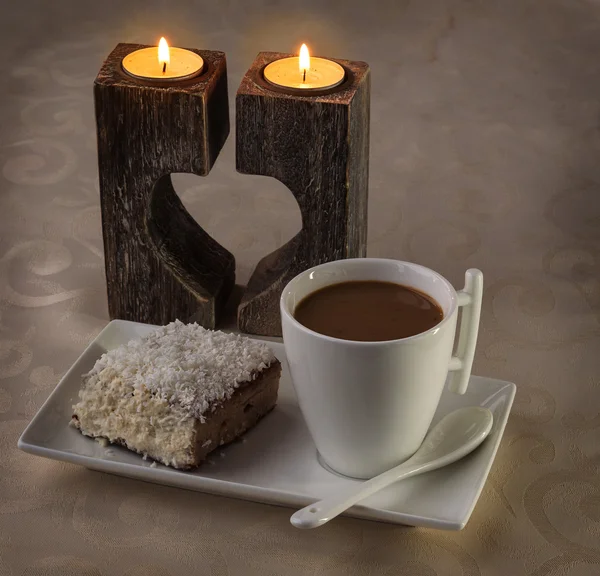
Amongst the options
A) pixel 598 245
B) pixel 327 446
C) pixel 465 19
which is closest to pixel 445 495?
pixel 327 446

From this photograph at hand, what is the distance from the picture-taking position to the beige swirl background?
2.73 ft

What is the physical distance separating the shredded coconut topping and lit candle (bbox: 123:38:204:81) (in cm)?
28

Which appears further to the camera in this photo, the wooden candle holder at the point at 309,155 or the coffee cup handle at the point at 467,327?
the wooden candle holder at the point at 309,155

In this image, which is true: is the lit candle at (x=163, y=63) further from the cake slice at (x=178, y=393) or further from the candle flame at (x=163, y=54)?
the cake slice at (x=178, y=393)

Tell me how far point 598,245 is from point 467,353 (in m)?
0.51

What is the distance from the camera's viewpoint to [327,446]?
0.86m

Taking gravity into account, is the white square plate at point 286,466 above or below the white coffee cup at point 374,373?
below

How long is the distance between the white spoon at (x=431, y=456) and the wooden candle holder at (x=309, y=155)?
263 mm

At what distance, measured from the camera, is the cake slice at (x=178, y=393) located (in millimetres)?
850

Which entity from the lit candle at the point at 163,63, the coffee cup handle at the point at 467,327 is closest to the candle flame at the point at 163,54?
the lit candle at the point at 163,63

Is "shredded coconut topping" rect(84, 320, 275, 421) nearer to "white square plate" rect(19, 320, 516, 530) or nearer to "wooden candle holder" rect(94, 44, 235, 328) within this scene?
"white square plate" rect(19, 320, 516, 530)

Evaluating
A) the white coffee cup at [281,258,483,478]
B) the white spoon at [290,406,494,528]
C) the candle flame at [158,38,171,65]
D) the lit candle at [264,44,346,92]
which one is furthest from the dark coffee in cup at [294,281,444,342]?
the candle flame at [158,38,171,65]

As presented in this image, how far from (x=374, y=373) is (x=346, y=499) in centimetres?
10

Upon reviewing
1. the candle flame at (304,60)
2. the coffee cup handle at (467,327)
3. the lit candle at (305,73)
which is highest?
the candle flame at (304,60)
